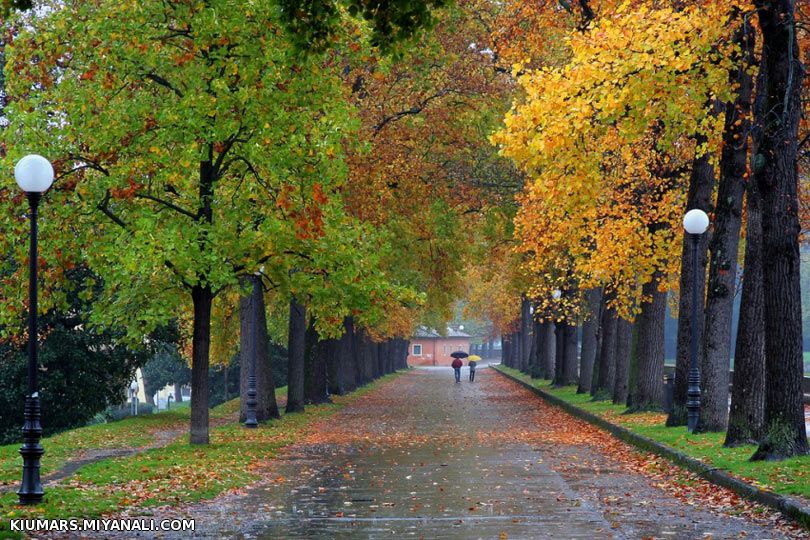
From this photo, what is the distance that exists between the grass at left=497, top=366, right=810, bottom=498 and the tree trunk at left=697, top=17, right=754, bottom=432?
1.21 metres

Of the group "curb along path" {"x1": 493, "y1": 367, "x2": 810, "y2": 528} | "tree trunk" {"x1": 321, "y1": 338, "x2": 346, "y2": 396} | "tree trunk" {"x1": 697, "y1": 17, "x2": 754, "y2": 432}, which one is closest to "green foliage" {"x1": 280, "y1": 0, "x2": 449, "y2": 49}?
"curb along path" {"x1": 493, "y1": 367, "x2": 810, "y2": 528}

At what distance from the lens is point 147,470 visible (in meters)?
17.3

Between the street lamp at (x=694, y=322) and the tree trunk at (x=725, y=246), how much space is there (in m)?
0.57

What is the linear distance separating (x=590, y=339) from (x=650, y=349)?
14566 millimetres

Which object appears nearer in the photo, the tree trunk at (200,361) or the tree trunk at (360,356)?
the tree trunk at (200,361)

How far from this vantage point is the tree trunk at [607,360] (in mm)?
36031

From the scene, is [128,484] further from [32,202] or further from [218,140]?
[218,140]

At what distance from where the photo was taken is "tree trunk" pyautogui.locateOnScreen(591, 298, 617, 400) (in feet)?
118

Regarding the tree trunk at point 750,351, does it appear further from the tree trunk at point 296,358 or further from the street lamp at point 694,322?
the tree trunk at point 296,358

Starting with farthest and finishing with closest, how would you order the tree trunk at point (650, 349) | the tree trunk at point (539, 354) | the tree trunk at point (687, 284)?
the tree trunk at point (539, 354) < the tree trunk at point (650, 349) < the tree trunk at point (687, 284)

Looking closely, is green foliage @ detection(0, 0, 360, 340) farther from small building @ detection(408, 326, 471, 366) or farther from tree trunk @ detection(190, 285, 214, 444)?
small building @ detection(408, 326, 471, 366)

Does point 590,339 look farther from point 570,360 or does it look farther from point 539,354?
point 539,354

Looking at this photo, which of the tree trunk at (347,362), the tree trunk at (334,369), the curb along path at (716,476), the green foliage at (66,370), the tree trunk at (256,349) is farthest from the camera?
the tree trunk at (347,362)

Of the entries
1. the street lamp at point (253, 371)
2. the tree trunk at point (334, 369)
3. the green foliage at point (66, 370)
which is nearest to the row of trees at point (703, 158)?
the street lamp at point (253, 371)
